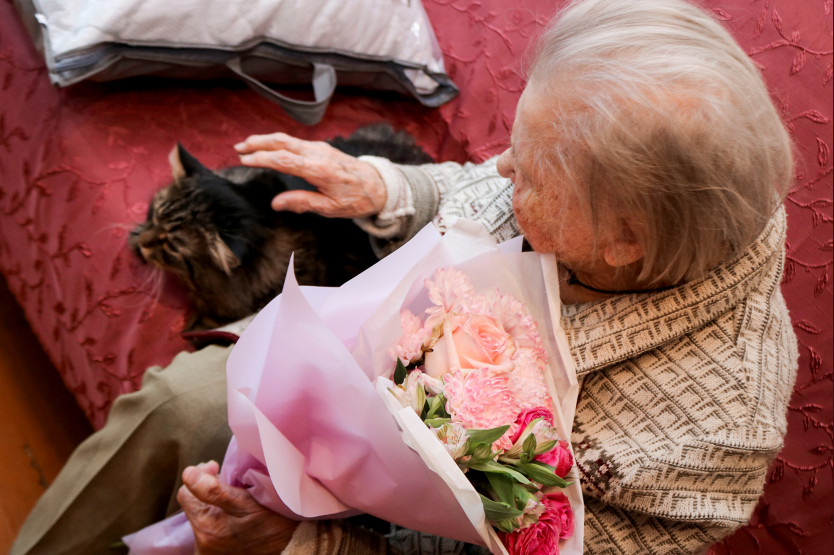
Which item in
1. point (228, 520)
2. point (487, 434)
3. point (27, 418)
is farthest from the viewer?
point (27, 418)

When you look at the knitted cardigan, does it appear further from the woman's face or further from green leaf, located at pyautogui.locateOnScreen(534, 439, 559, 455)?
green leaf, located at pyautogui.locateOnScreen(534, 439, 559, 455)

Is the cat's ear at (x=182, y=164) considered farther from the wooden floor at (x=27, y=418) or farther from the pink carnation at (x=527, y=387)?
the pink carnation at (x=527, y=387)

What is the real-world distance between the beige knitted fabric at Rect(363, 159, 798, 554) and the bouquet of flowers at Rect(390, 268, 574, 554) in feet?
0.56

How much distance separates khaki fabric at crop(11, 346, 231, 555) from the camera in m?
1.04

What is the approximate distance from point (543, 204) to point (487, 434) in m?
0.36

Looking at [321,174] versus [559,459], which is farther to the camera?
[321,174]

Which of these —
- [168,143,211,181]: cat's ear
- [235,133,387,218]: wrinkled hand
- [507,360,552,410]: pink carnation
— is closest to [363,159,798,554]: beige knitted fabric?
[507,360,552,410]: pink carnation

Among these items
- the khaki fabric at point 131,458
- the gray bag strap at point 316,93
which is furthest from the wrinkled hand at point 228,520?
the gray bag strap at point 316,93

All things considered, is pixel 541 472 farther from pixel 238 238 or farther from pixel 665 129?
pixel 238 238

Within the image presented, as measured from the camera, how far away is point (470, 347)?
2.24ft

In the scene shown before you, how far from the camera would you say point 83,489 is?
1.04m

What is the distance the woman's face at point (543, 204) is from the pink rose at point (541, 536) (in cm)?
35

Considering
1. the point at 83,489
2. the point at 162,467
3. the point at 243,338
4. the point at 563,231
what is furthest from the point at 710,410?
the point at 83,489

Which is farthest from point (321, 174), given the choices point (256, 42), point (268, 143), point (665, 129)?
point (665, 129)
